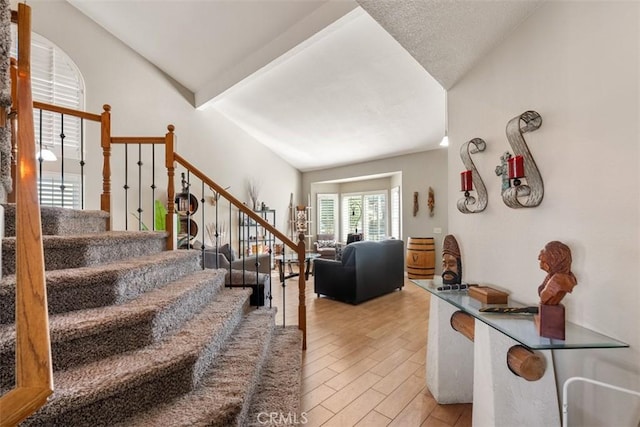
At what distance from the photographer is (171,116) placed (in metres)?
4.88

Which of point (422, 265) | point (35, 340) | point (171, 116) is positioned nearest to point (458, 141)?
point (35, 340)

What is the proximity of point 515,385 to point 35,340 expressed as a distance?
1713mm

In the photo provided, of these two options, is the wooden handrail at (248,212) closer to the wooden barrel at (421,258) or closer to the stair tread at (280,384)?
the stair tread at (280,384)

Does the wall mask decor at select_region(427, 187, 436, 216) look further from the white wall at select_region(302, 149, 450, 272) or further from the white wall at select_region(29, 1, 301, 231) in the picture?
the white wall at select_region(29, 1, 301, 231)

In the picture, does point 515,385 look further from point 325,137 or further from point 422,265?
point 325,137

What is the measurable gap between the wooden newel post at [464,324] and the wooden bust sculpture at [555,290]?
517 millimetres

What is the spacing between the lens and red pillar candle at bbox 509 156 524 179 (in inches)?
53.3

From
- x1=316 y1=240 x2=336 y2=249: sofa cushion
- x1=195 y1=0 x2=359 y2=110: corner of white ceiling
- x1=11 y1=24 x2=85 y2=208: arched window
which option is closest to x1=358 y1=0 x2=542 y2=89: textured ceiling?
x1=195 y1=0 x2=359 y2=110: corner of white ceiling

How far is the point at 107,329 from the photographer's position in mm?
1301

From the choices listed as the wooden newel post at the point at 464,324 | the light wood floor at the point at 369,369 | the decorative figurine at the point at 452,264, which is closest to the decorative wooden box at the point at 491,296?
the wooden newel post at the point at 464,324

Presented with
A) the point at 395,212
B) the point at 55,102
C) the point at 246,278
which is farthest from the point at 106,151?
the point at 395,212

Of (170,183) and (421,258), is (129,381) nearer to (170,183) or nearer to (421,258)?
(170,183)

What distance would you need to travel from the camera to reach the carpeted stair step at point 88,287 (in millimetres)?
1254

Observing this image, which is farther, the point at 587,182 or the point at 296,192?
the point at 296,192
